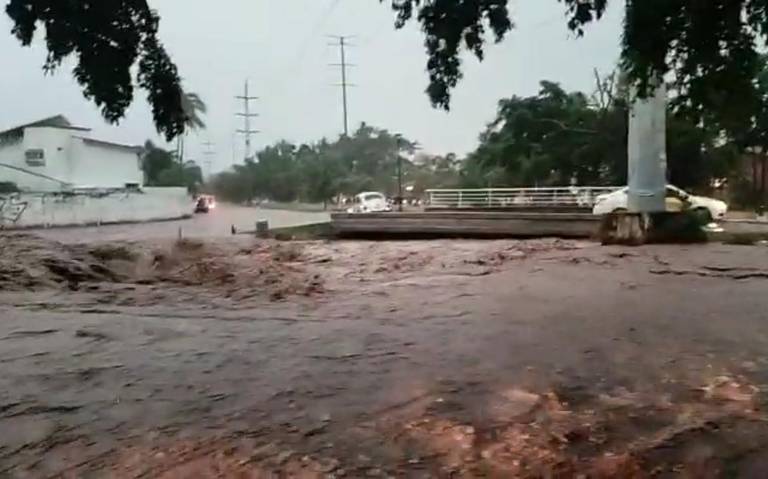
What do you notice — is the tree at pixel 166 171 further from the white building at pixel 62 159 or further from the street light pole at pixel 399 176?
the street light pole at pixel 399 176

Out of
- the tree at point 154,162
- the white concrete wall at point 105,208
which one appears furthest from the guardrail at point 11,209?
the tree at point 154,162

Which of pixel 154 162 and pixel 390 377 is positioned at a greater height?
pixel 154 162

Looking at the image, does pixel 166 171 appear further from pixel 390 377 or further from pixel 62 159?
pixel 390 377

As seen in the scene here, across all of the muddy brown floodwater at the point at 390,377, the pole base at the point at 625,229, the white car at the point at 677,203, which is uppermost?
the white car at the point at 677,203

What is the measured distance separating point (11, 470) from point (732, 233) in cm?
1079

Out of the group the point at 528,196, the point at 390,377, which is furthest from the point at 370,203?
the point at 390,377

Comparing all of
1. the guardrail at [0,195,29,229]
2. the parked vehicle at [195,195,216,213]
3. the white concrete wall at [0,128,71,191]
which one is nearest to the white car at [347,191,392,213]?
the parked vehicle at [195,195,216,213]

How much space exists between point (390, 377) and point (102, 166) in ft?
31.1

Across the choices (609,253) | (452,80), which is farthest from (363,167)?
(452,80)

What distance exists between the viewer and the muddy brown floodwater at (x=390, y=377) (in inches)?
103

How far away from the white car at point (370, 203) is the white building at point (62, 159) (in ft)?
11.5

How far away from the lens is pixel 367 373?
3.79 meters

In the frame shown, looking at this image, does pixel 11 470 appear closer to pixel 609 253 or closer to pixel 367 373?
pixel 367 373

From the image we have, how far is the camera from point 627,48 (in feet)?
13.5
